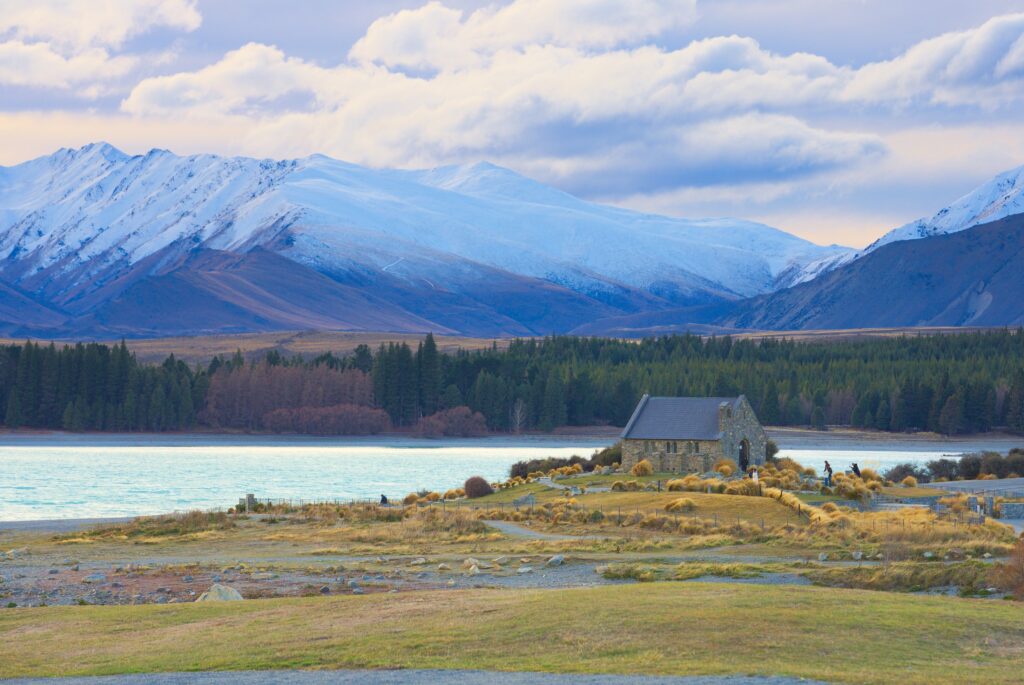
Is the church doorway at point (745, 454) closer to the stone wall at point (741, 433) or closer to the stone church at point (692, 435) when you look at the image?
the stone church at point (692, 435)

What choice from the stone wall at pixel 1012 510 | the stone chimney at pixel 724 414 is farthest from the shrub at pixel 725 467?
the stone wall at pixel 1012 510

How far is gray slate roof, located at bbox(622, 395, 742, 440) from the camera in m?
73.8

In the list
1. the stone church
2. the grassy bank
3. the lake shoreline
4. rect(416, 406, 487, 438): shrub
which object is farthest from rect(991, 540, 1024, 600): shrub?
rect(416, 406, 487, 438): shrub

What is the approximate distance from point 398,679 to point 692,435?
177 ft

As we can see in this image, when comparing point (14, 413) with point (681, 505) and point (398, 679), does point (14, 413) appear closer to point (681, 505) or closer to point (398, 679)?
point (681, 505)

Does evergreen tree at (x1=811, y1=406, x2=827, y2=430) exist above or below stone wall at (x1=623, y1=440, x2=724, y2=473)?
above

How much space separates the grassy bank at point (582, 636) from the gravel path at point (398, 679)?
1.70 feet

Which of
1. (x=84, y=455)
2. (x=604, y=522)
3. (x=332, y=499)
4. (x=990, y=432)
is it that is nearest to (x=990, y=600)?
(x=604, y=522)

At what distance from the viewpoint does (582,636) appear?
23797 millimetres

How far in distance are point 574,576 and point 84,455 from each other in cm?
9458

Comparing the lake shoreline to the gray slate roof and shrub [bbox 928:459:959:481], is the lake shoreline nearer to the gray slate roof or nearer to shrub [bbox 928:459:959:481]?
shrub [bbox 928:459:959:481]

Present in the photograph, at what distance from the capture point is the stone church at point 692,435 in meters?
73.4

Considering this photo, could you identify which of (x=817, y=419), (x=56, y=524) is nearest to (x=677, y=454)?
(x=56, y=524)

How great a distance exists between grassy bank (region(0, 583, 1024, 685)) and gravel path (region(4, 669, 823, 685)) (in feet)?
1.70
